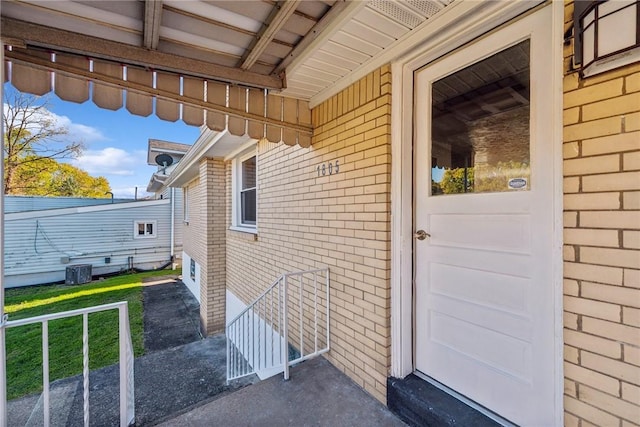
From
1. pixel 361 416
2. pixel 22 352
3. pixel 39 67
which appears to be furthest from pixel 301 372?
pixel 22 352

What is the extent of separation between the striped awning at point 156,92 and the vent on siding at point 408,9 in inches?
52.3

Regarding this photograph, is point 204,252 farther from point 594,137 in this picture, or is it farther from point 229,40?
point 594,137

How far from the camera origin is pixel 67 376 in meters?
4.31

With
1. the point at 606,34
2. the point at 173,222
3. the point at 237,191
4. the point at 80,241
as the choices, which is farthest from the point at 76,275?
the point at 606,34

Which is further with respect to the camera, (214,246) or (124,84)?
(214,246)

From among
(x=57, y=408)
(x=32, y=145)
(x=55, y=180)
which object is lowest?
(x=57, y=408)

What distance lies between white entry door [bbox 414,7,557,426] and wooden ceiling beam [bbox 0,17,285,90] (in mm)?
1419

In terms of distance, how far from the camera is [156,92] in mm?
2066

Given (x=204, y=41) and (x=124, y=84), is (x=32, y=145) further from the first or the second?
(x=204, y=41)

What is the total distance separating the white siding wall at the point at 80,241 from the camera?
391 inches

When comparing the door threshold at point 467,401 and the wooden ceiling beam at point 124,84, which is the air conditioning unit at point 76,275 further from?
the door threshold at point 467,401

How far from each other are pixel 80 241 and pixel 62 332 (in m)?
6.43

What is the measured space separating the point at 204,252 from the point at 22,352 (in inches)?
140

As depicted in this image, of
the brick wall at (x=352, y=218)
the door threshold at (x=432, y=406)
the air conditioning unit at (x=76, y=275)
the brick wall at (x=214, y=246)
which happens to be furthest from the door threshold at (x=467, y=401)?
the air conditioning unit at (x=76, y=275)
